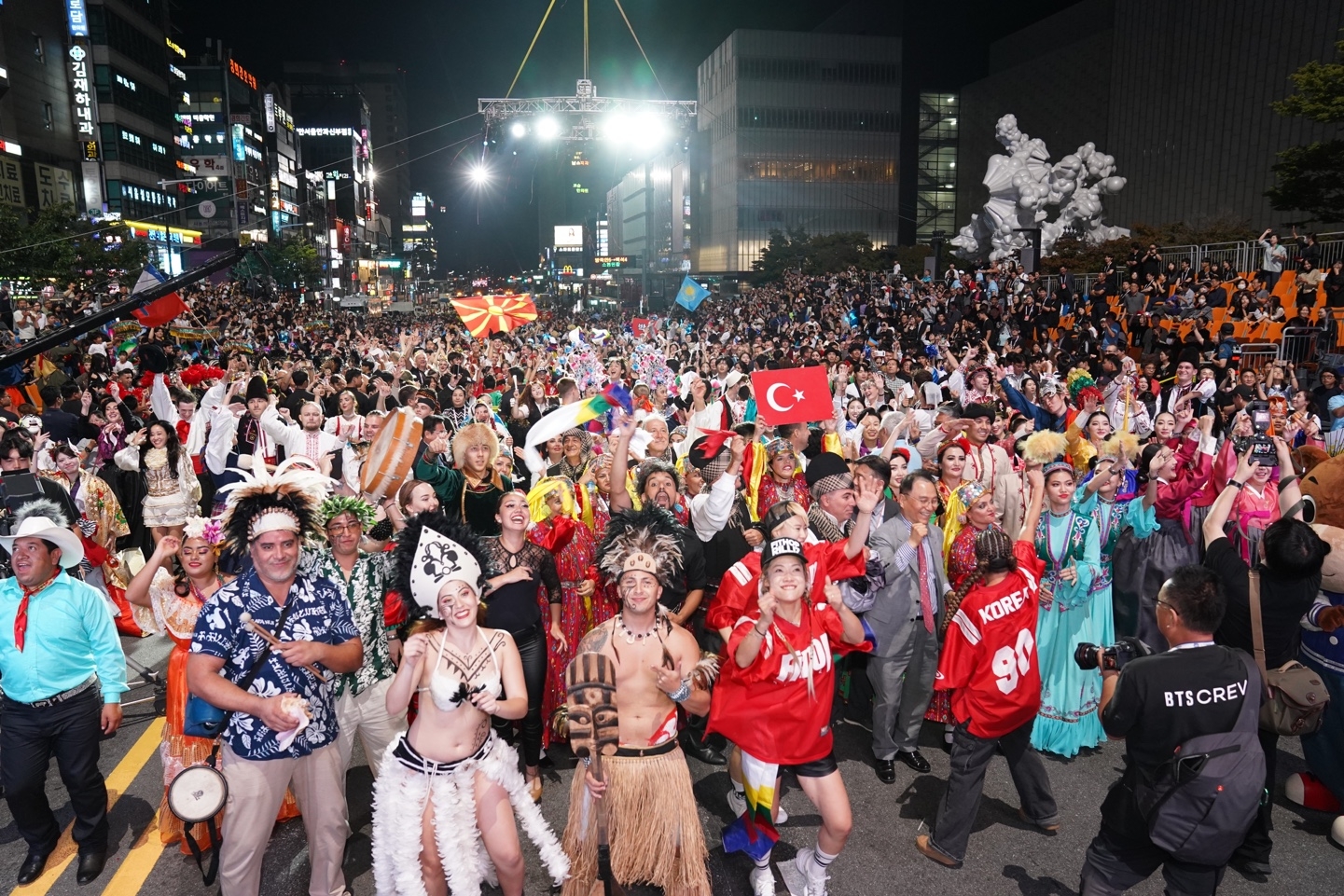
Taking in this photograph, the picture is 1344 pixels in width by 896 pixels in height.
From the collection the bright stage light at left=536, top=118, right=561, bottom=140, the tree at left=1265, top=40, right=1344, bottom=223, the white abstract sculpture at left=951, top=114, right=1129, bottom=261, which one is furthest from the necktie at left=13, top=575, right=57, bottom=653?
the bright stage light at left=536, top=118, right=561, bottom=140

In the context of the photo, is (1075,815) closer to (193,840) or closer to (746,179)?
(193,840)

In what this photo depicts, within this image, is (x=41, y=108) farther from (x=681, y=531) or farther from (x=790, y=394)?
(x=681, y=531)

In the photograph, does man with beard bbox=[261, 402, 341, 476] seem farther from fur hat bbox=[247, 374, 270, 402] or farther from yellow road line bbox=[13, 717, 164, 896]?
yellow road line bbox=[13, 717, 164, 896]

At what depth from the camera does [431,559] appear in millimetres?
3854

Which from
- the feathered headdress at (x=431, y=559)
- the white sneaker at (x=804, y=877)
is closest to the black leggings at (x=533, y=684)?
the feathered headdress at (x=431, y=559)

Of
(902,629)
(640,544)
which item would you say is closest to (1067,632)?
(902,629)

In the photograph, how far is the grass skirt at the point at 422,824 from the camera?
362 cm

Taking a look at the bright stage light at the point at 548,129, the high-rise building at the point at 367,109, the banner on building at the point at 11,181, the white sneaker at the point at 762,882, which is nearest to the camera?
the white sneaker at the point at 762,882

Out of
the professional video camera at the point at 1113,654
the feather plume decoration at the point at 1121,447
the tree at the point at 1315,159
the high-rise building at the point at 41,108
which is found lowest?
the professional video camera at the point at 1113,654

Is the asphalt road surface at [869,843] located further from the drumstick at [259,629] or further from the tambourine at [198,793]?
the drumstick at [259,629]

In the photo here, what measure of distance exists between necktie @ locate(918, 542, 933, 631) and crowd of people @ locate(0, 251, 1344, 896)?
0.03 metres

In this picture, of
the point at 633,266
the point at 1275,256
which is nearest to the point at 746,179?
the point at 633,266

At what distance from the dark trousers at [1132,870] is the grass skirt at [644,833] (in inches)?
64.9

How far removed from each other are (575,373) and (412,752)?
1272cm
